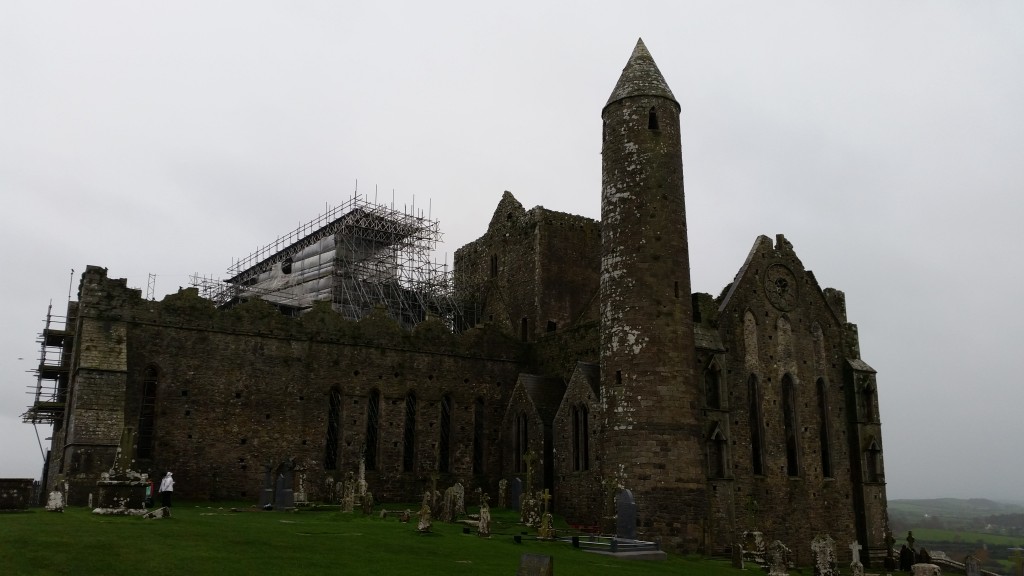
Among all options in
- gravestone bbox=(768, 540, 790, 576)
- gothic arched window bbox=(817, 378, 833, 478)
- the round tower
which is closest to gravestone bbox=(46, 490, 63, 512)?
the round tower

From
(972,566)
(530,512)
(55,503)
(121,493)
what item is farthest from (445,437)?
(972,566)

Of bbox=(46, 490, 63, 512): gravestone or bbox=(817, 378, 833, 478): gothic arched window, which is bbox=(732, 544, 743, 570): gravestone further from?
bbox=(46, 490, 63, 512): gravestone

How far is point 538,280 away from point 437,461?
9960mm

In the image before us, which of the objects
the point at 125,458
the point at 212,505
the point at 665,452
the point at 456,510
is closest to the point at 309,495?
the point at 212,505

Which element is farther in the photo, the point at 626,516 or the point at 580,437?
the point at 580,437

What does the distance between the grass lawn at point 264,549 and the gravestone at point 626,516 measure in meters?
1.30

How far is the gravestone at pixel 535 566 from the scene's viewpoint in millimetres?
10164

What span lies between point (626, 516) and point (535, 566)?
12638 mm

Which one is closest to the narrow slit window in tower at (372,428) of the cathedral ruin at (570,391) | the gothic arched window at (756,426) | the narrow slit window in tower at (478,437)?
the cathedral ruin at (570,391)

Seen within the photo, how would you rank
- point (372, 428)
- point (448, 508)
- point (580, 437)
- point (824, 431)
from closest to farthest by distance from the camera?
1. point (448, 508)
2. point (580, 437)
3. point (372, 428)
4. point (824, 431)

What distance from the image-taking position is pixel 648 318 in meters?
24.6

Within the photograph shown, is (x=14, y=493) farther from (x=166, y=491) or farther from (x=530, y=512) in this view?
(x=530, y=512)

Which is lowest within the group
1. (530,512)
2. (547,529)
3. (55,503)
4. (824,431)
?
(547,529)

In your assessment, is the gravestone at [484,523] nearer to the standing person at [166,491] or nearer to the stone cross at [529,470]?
the stone cross at [529,470]
